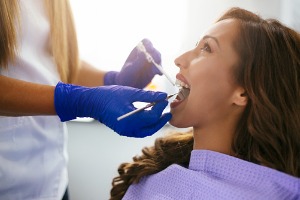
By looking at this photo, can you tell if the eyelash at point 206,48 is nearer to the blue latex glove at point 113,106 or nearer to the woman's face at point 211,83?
the woman's face at point 211,83

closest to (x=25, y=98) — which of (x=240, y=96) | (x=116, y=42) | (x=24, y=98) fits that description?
(x=24, y=98)

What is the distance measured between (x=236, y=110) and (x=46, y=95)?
59 centimetres

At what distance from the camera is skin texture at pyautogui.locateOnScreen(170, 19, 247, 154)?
1118 mm

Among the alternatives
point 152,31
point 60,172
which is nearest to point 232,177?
point 60,172

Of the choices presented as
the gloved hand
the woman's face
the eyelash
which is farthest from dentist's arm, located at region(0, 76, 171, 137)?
the gloved hand

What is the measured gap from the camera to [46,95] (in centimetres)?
105

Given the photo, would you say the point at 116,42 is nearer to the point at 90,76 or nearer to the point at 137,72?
the point at 90,76

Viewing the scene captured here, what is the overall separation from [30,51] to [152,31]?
96cm

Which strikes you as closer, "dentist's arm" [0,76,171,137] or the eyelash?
"dentist's arm" [0,76,171,137]

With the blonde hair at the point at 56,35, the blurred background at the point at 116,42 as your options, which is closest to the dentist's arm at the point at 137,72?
the blonde hair at the point at 56,35

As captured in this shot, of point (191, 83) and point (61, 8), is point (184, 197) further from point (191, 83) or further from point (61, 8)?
point (61, 8)

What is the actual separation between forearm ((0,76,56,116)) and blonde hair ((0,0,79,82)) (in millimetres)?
148

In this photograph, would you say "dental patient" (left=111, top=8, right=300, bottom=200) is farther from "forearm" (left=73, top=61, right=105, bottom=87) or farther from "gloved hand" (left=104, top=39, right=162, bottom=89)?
"forearm" (left=73, top=61, right=105, bottom=87)

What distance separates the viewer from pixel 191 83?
1.14 metres
